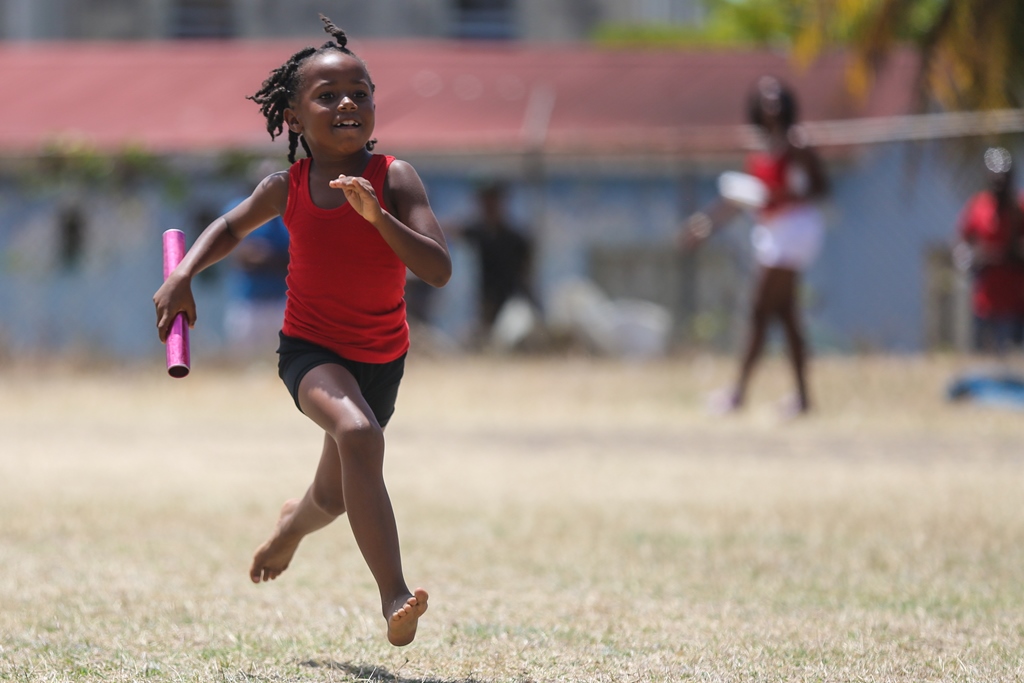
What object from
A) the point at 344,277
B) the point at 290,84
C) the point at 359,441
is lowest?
the point at 359,441

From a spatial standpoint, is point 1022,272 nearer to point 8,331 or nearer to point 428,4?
point 8,331

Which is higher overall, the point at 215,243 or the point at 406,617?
the point at 215,243

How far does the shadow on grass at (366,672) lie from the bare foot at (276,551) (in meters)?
0.58

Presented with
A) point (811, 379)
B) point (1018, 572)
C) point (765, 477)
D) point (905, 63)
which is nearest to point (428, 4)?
point (905, 63)

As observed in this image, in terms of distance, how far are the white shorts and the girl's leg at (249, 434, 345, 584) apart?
18.7 feet

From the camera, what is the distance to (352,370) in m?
3.82

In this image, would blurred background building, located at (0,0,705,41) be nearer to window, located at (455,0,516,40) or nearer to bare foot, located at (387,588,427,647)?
window, located at (455,0,516,40)

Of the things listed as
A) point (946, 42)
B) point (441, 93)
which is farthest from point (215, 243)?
point (441, 93)

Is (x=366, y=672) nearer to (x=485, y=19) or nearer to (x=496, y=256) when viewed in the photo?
(x=496, y=256)

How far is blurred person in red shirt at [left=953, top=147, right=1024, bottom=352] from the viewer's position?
413 inches

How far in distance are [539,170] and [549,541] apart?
7958 mm

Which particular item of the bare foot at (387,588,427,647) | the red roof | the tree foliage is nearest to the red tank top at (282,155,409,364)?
the bare foot at (387,588,427,647)

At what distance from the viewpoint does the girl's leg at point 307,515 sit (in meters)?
3.87

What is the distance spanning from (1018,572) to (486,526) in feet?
6.70
